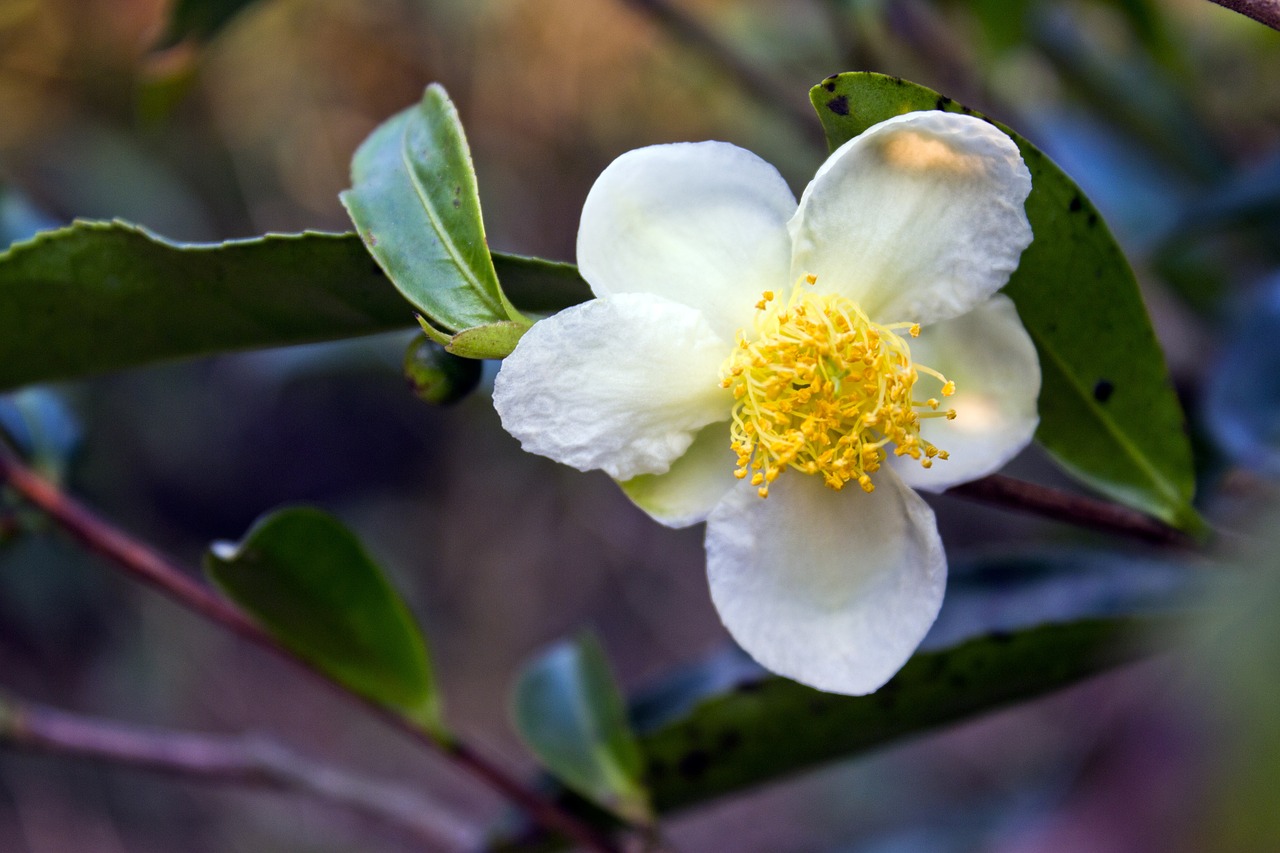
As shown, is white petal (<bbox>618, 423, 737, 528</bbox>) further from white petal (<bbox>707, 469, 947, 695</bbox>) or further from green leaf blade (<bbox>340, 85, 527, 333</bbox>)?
green leaf blade (<bbox>340, 85, 527, 333</bbox>)

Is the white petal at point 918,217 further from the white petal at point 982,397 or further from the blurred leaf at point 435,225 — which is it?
the blurred leaf at point 435,225

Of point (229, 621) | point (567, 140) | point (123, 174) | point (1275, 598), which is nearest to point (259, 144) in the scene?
point (123, 174)

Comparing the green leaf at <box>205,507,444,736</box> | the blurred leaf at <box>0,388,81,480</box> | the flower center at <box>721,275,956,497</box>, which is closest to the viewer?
the flower center at <box>721,275,956,497</box>

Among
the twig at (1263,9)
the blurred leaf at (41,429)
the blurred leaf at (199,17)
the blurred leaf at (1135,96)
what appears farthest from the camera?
the blurred leaf at (1135,96)

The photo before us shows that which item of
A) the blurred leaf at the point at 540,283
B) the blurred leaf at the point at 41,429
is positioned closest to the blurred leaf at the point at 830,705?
the blurred leaf at the point at 540,283

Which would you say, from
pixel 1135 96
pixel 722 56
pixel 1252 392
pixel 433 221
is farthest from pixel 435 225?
pixel 1135 96

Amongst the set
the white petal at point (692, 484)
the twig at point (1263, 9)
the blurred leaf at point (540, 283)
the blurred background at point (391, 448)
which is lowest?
the blurred background at point (391, 448)

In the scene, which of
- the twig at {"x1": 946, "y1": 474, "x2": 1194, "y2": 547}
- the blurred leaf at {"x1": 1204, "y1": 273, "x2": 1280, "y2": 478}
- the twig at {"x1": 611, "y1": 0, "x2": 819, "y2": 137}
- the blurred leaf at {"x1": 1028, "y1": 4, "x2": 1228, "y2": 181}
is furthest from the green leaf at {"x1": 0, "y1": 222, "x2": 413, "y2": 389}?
the blurred leaf at {"x1": 1028, "y1": 4, "x2": 1228, "y2": 181}
